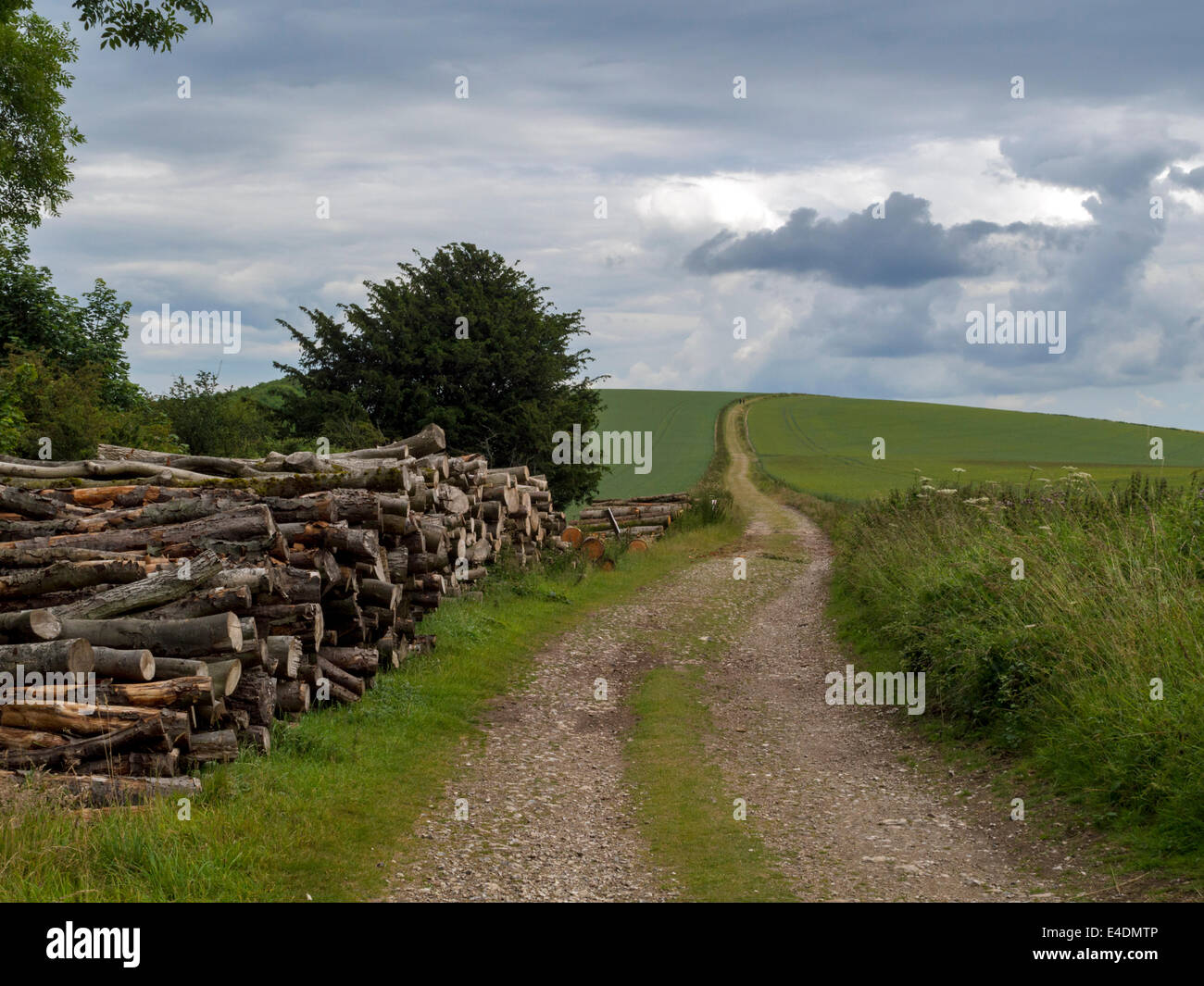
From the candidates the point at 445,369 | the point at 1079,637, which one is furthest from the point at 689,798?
the point at 445,369

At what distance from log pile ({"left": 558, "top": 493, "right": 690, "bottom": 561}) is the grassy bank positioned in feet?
37.0

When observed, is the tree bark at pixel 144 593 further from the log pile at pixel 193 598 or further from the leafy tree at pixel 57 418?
the leafy tree at pixel 57 418

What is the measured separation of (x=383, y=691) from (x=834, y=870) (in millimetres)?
5946

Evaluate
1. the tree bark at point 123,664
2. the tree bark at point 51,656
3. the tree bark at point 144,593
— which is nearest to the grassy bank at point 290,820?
the tree bark at point 123,664

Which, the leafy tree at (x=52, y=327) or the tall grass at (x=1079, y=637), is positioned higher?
the leafy tree at (x=52, y=327)

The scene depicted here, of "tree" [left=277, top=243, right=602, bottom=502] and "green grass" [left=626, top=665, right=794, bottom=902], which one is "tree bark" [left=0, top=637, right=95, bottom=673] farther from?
"tree" [left=277, top=243, right=602, bottom=502]

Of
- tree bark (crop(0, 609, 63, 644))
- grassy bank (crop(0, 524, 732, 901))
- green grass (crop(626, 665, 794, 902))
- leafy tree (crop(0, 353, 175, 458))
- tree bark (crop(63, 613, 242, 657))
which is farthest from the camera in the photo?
leafy tree (crop(0, 353, 175, 458))

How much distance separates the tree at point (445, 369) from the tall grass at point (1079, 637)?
18.9m

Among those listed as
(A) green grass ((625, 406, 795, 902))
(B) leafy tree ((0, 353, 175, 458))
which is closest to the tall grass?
(A) green grass ((625, 406, 795, 902))

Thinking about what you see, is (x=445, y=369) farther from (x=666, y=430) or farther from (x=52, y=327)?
(x=666, y=430)

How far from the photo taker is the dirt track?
22.3ft

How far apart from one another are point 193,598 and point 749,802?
211 inches

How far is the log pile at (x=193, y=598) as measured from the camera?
7.69 meters
